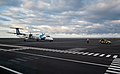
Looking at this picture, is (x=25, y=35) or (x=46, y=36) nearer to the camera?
(x=46, y=36)

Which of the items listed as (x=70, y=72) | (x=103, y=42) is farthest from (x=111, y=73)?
(x=103, y=42)

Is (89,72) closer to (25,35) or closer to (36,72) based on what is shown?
(36,72)

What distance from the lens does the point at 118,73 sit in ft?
41.1

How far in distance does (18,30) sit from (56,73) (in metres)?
104

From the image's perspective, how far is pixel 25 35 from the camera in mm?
89875

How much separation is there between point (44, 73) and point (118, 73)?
5.45m

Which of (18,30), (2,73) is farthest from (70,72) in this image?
(18,30)

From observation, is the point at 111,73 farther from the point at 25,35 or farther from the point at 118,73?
the point at 25,35

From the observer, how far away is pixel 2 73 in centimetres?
1266

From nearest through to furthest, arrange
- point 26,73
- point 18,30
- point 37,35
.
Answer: point 26,73 < point 37,35 < point 18,30

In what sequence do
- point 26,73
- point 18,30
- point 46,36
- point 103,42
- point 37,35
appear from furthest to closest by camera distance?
1. point 18,30
2. point 37,35
3. point 46,36
4. point 103,42
5. point 26,73

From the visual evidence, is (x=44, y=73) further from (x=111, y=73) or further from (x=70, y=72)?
(x=111, y=73)

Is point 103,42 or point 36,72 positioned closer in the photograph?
point 36,72

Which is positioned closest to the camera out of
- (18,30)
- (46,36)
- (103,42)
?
(103,42)
